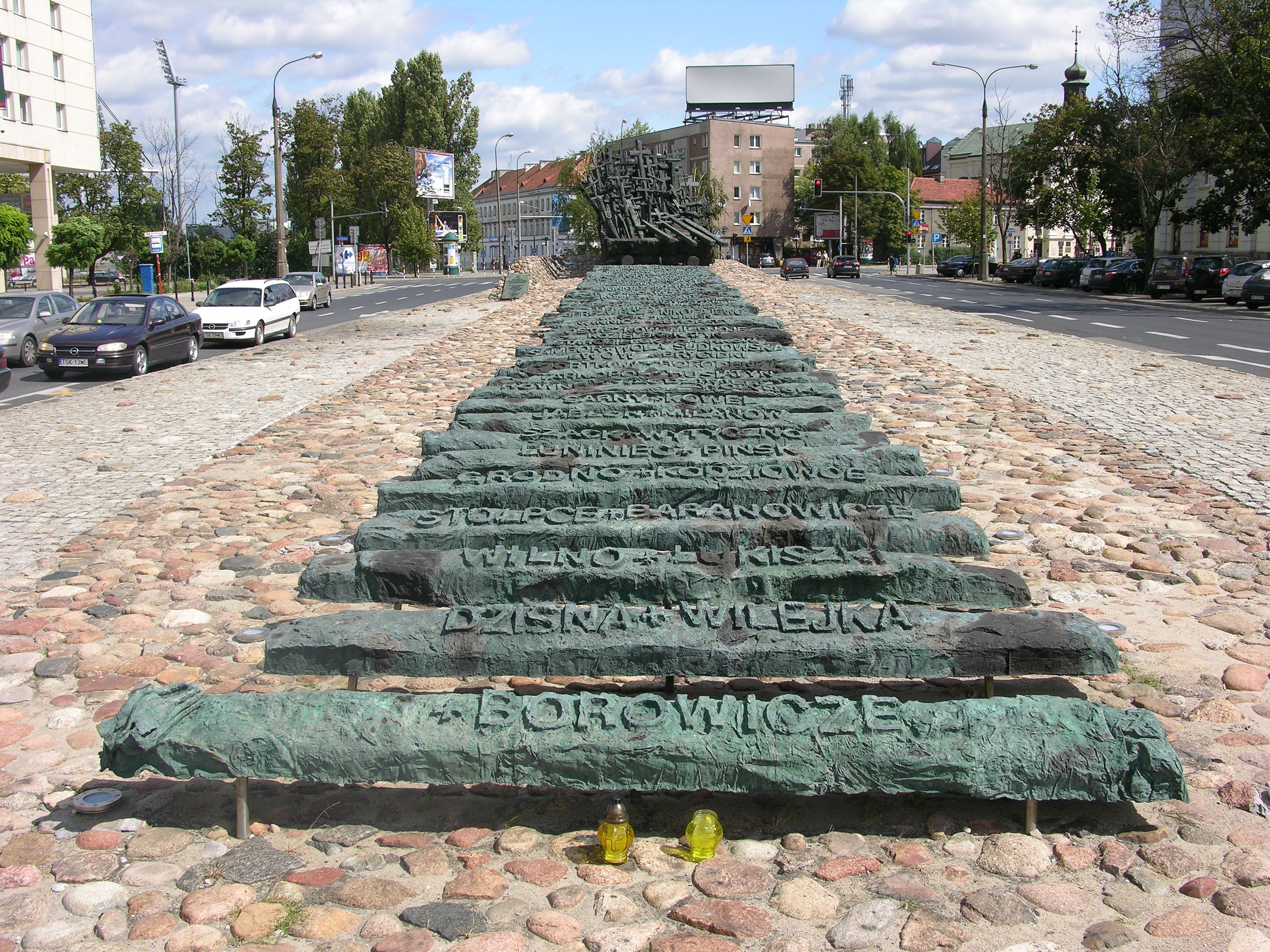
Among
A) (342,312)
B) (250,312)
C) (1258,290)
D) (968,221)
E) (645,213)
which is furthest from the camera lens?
(968,221)

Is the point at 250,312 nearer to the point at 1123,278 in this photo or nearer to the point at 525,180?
the point at 1123,278

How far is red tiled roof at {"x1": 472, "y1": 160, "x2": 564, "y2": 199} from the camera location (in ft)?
445

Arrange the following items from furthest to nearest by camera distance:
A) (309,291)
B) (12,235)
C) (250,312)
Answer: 1. (12,235)
2. (309,291)
3. (250,312)

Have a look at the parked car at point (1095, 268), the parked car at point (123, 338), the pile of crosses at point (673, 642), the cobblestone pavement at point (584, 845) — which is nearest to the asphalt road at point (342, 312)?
the parked car at point (123, 338)

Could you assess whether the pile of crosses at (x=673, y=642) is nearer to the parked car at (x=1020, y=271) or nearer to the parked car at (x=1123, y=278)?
the parked car at (x=1123, y=278)

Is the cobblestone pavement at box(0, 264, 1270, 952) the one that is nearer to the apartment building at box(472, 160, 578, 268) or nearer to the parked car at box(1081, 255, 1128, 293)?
the parked car at box(1081, 255, 1128, 293)

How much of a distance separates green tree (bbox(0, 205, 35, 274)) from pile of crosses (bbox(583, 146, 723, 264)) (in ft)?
67.2

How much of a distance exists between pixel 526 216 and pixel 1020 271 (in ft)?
300

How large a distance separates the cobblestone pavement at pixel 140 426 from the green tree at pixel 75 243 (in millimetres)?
23541

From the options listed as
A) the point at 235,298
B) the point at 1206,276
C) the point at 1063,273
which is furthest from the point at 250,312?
the point at 1063,273

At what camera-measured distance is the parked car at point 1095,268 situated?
149 ft

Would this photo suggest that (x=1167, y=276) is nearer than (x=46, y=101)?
Yes

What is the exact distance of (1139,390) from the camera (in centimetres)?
1391

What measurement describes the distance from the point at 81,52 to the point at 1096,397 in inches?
1926
